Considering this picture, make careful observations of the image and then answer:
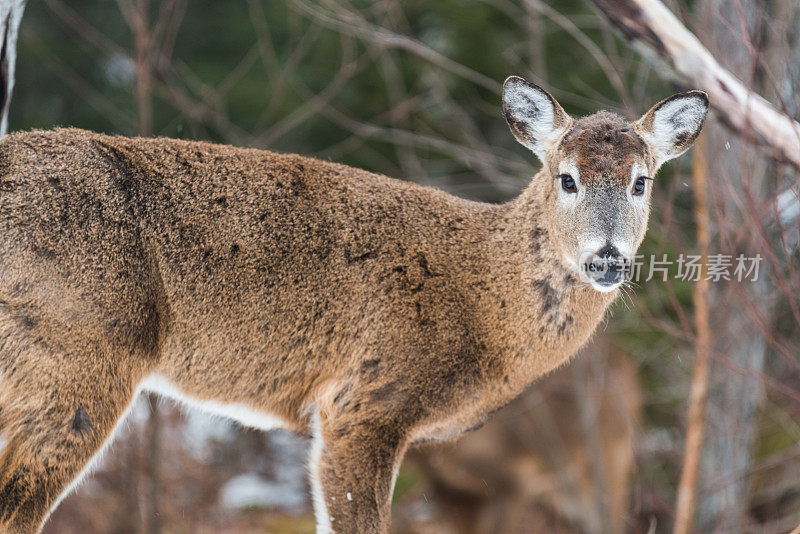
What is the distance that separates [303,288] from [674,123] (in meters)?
2.25

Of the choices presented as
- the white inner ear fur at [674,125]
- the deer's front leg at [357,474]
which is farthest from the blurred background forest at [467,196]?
the deer's front leg at [357,474]

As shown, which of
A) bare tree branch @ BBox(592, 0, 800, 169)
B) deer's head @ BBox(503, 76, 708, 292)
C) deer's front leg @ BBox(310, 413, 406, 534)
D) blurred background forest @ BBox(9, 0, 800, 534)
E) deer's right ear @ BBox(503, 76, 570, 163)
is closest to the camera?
deer's head @ BBox(503, 76, 708, 292)

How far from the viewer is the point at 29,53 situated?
1377cm

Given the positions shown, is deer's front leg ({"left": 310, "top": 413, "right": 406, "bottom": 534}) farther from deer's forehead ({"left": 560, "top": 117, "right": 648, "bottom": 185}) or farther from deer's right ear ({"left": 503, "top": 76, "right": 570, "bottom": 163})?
deer's right ear ({"left": 503, "top": 76, "right": 570, "bottom": 163})

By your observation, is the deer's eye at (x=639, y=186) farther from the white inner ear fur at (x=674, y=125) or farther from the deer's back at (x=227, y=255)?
the deer's back at (x=227, y=255)

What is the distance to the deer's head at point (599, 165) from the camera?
15.5 ft

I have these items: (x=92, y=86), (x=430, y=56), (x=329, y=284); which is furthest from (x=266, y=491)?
(x=329, y=284)

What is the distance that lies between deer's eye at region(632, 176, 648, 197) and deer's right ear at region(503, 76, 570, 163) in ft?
1.81

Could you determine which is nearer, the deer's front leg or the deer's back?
the deer's back

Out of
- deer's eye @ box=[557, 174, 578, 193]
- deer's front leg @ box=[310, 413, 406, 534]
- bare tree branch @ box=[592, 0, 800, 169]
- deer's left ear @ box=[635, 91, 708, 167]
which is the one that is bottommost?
deer's front leg @ box=[310, 413, 406, 534]

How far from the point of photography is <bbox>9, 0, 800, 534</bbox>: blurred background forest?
8609mm

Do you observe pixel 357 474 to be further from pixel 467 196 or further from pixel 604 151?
pixel 467 196

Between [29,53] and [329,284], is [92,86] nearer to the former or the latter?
[29,53]

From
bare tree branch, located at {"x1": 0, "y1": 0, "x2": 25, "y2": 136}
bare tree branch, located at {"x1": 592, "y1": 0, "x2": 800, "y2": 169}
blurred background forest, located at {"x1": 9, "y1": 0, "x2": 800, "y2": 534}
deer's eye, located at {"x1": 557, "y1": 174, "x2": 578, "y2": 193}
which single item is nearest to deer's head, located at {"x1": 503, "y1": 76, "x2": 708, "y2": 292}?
deer's eye, located at {"x1": 557, "y1": 174, "x2": 578, "y2": 193}
